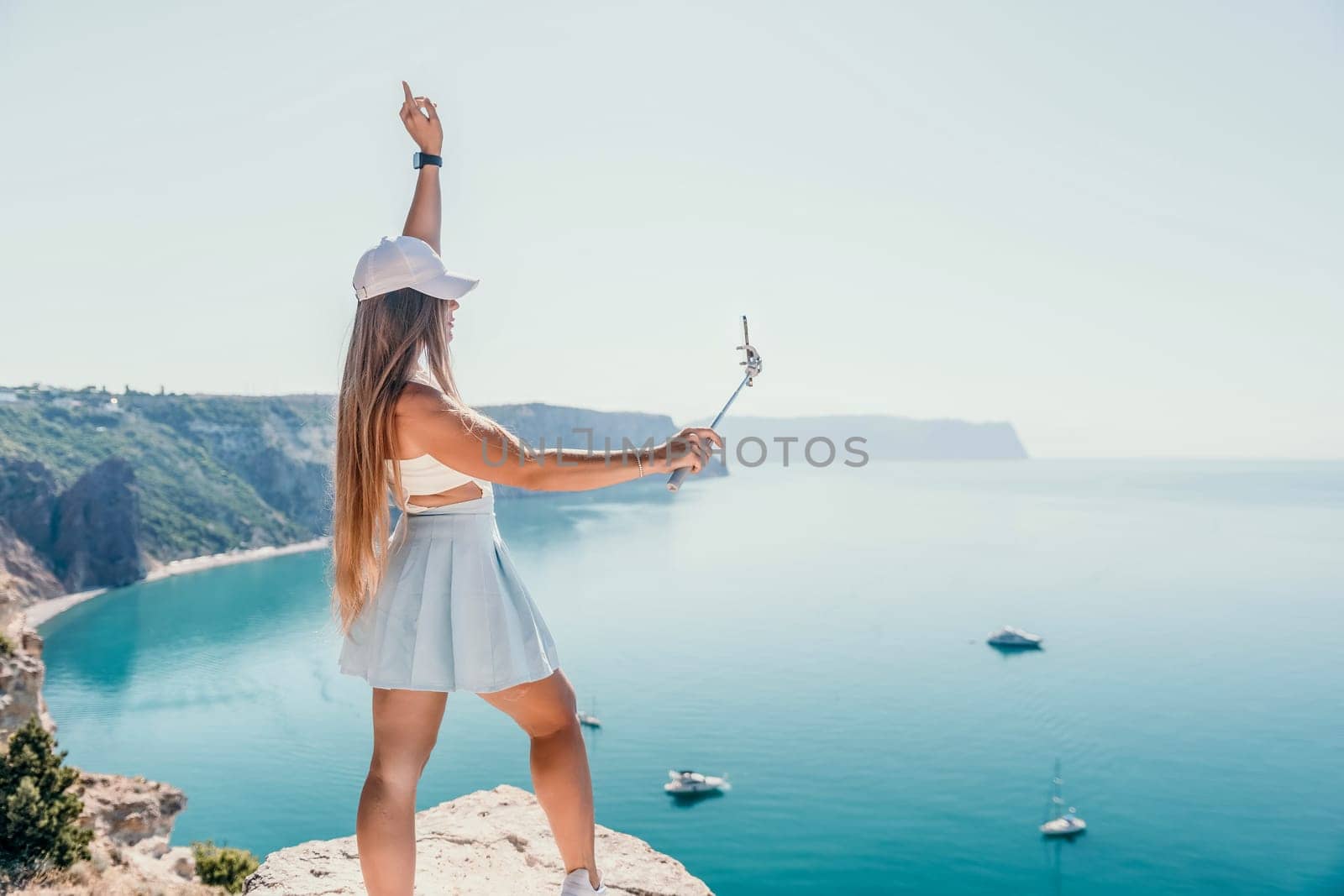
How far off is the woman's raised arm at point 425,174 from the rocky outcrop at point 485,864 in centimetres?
215

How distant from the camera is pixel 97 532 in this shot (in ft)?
221

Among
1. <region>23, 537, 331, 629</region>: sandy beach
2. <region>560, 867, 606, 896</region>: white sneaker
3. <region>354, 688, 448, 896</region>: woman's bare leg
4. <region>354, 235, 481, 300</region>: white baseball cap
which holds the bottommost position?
<region>23, 537, 331, 629</region>: sandy beach

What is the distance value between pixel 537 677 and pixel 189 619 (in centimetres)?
6421

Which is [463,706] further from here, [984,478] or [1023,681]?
[984,478]

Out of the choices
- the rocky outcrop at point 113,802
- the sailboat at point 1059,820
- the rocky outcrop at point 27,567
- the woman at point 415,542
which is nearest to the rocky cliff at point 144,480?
the rocky outcrop at point 27,567

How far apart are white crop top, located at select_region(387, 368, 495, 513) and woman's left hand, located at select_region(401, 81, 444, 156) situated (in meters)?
1.03

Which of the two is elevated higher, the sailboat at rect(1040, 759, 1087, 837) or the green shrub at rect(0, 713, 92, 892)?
the green shrub at rect(0, 713, 92, 892)

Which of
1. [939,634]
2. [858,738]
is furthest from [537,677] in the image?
[939,634]

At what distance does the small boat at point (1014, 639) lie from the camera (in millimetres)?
47688

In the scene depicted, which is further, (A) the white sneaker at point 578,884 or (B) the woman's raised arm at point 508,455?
(A) the white sneaker at point 578,884

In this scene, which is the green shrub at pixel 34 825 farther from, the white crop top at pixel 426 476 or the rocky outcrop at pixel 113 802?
the white crop top at pixel 426 476

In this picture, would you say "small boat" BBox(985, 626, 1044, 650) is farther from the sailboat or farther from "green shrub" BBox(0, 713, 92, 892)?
"green shrub" BBox(0, 713, 92, 892)

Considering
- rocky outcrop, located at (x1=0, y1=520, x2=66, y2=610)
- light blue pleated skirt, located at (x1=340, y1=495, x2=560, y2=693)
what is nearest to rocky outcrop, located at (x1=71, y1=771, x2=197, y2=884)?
light blue pleated skirt, located at (x1=340, y1=495, x2=560, y2=693)

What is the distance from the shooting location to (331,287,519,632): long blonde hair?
2158 mm
